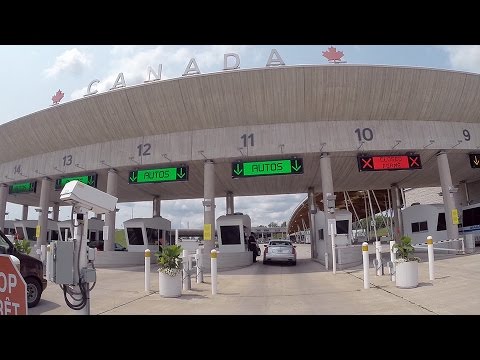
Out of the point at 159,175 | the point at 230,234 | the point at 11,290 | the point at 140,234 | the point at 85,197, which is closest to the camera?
the point at 11,290

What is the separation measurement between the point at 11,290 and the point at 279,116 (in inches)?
684

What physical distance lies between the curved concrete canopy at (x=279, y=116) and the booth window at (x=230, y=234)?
4.10 metres

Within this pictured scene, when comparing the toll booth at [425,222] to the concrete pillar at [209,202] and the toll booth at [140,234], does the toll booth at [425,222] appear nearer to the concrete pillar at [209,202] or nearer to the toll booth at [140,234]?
the concrete pillar at [209,202]

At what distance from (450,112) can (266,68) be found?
11.4 meters

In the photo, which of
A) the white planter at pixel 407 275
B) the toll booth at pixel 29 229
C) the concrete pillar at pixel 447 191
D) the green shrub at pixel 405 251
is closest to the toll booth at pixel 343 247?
the concrete pillar at pixel 447 191

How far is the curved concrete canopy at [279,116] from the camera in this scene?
1855 centimetres

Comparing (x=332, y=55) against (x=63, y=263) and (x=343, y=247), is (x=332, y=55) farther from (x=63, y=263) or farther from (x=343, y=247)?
(x=63, y=263)

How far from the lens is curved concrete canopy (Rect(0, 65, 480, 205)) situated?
1855cm

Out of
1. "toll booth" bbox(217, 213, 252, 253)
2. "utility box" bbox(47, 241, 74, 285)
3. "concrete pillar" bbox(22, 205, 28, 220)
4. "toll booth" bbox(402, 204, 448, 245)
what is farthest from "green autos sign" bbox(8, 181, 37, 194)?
"toll booth" bbox(402, 204, 448, 245)

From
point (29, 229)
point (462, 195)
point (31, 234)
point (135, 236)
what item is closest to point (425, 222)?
point (462, 195)

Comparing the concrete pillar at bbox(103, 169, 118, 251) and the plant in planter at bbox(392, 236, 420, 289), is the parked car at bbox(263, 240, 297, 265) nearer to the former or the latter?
the concrete pillar at bbox(103, 169, 118, 251)

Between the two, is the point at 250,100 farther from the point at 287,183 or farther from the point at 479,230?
the point at 479,230

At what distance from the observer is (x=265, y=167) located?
1955 cm
